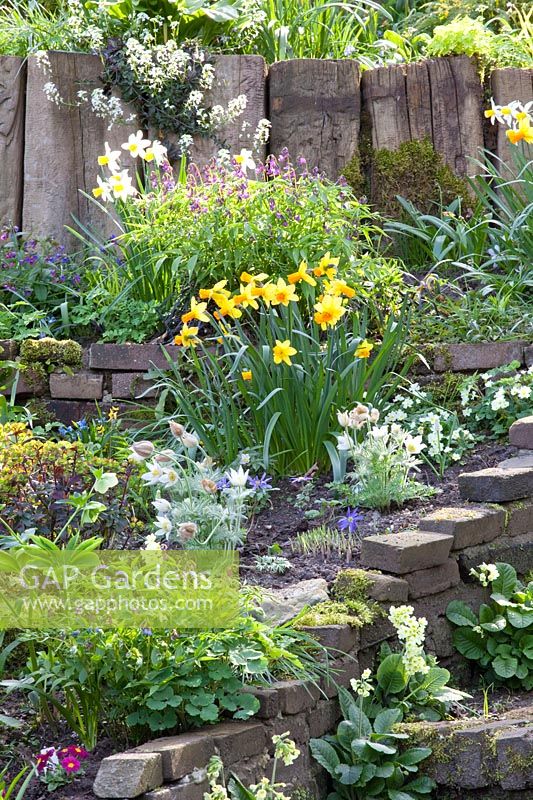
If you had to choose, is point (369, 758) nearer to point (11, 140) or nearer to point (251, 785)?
point (251, 785)

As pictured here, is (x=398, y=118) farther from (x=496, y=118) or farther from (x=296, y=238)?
(x=296, y=238)

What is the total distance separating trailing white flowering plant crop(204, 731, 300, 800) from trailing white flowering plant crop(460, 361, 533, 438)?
79.8 inches

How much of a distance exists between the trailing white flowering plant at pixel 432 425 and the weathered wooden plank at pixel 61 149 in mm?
2082

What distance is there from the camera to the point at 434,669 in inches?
127

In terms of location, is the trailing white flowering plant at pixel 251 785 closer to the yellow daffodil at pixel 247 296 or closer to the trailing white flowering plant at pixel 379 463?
the trailing white flowering plant at pixel 379 463

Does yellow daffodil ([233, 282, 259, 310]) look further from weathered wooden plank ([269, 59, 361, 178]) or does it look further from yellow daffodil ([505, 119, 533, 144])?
weathered wooden plank ([269, 59, 361, 178])

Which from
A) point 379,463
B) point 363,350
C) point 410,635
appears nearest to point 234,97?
point 363,350

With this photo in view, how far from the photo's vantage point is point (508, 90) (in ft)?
19.5

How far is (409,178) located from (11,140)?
208cm

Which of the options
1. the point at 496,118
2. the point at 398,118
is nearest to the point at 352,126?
→ the point at 398,118

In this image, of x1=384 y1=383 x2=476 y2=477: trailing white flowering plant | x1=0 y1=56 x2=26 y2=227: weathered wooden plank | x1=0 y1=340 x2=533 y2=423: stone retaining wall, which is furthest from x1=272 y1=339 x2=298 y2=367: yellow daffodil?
x1=0 y1=56 x2=26 y2=227: weathered wooden plank

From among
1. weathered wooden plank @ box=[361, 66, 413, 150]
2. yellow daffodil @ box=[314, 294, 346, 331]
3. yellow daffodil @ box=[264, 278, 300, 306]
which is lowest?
yellow daffodil @ box=[314, 294, 346, 331]

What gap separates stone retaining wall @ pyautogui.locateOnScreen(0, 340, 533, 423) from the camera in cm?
473

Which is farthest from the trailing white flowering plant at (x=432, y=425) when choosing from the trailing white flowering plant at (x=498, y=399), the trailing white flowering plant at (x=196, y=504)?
the trailing white flowering plant at (x=196, y=504)
